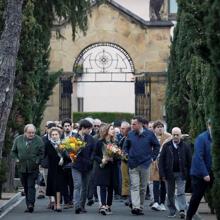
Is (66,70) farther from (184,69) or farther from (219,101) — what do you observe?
(219,101)

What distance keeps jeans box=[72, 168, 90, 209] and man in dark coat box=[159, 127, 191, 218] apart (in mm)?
1769

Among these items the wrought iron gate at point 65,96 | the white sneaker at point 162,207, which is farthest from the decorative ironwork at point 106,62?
the white sneaker at point 162,207

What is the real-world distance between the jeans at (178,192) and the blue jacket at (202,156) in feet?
8.94

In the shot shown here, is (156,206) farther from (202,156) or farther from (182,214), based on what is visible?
(202,156)

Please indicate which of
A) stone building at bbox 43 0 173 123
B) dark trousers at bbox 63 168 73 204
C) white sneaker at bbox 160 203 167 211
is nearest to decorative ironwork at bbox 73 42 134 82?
stone building at bbox 43 0 173 123

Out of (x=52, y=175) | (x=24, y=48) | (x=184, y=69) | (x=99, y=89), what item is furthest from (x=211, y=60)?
(x=99, y=89)

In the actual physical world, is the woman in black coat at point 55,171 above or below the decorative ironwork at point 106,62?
below

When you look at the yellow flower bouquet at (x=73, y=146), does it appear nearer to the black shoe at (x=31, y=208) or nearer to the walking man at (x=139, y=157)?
the walking man at (x=139, y=157)

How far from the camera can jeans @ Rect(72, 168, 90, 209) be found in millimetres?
18656

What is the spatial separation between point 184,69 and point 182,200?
11.3 m

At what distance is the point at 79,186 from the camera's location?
18.7 m

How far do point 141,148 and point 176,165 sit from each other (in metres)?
0.97

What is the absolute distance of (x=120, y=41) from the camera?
38875 millimetres

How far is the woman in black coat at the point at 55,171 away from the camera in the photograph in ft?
63.3
